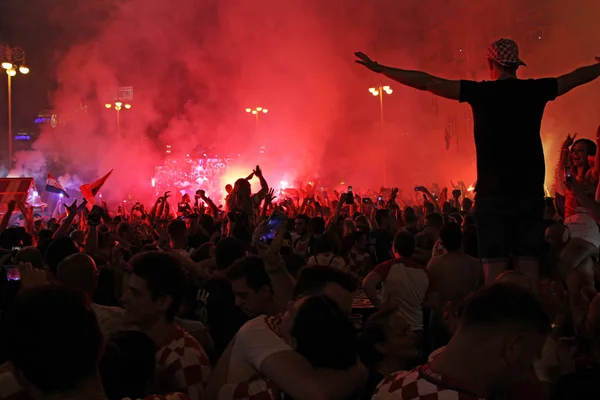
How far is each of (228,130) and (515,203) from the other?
3522 centimetres

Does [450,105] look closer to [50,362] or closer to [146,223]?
[146,223]

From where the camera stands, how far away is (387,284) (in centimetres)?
520

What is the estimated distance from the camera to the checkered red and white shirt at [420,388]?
1886 millimetres

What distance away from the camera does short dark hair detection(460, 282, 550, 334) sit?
1939 mm

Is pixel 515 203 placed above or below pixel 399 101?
below

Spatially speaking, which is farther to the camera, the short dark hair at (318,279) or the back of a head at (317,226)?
the back of a head at (317,226)

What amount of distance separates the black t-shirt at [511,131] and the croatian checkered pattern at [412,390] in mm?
1750

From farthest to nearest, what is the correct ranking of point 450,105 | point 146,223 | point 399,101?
1. point 399,101
2. point 450,105
3. point 146,223

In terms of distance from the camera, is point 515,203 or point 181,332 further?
point 515,203

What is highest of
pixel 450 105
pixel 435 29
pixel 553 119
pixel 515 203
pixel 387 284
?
pixel 435 29

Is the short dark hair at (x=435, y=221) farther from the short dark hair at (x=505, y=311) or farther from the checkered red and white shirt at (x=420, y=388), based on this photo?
the short dark hair at (x=505, y=311)

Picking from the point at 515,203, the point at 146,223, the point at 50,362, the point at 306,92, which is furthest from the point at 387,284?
the point at 306,92

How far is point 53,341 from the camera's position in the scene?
1.84 metres

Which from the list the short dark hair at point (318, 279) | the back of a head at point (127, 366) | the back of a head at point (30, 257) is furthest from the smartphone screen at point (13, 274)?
the back of a head at point (127, 366)
